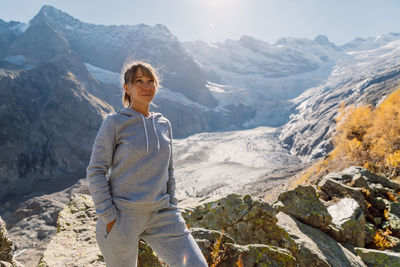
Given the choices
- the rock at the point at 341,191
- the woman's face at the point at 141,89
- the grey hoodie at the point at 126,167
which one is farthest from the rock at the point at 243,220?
the rock at the point at 341,191

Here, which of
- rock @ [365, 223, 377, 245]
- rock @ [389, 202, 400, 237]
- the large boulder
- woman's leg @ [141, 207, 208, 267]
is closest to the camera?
woman's leg @ [141, 207, 208, 267]

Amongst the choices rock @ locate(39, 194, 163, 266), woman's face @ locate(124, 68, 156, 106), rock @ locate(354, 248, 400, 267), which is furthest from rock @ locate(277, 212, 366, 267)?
woman's face @ locate(124, 68, 156, 106)

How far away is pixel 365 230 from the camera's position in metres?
7.04

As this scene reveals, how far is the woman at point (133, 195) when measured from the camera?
7.53ft

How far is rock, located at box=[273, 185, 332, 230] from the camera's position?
Result: 6.18 metres

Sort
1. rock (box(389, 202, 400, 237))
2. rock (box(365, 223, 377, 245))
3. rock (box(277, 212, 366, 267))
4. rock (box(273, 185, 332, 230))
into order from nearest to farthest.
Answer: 1. rock (box(277, 212, 366, 267))
2. rock (box(273, 185, 332, 230))
3. rock (box(365, 223, 377, 245))
4. rock (box(389, 202, 400, 237))

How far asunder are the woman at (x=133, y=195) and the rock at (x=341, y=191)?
8806mm

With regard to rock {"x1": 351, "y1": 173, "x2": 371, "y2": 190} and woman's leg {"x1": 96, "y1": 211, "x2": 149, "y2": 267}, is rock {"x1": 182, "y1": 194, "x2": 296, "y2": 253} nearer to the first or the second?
woman's leg {"x1": 96, "y1": 211, "x2": 149, "y2": 267}

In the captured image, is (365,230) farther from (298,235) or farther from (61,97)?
(61,97)

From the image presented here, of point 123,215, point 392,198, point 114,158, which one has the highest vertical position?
point 114,158

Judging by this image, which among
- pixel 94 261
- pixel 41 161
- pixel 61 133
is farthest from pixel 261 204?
pixel 61 133

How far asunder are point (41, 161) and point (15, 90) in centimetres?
4279

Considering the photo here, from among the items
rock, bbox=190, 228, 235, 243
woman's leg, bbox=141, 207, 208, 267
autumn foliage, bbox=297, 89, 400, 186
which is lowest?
autumn foliage, bbox=297, 89, 400, 186

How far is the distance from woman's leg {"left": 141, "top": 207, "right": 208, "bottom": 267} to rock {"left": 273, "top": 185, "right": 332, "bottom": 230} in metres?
4.74
